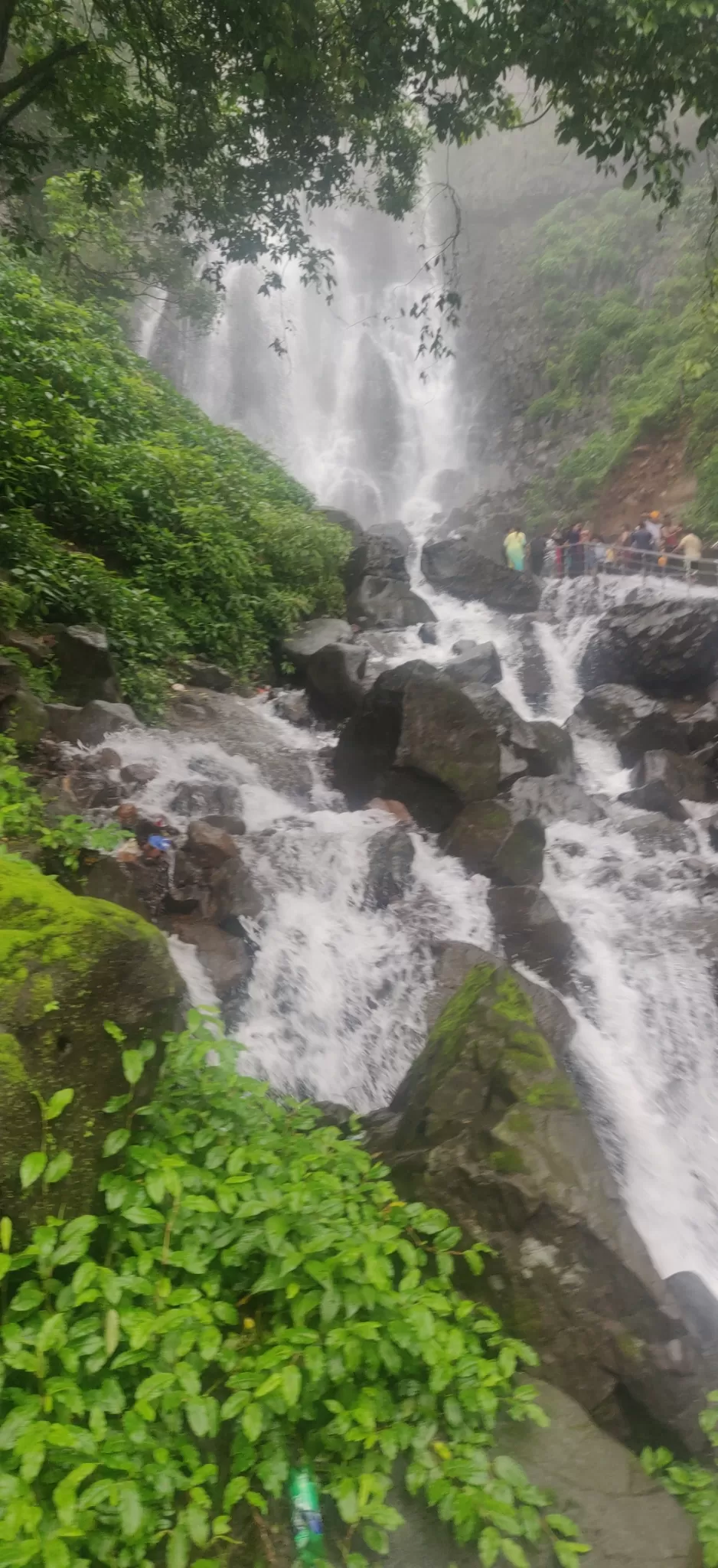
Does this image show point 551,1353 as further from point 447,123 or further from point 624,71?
point 447,123

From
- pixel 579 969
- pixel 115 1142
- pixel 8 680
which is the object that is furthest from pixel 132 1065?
pixel 579 969

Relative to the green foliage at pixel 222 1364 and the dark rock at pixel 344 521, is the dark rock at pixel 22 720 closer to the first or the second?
the green foliage at pixel 222 1364

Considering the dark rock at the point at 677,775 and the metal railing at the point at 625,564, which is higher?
the metal railing at the point at 625,564

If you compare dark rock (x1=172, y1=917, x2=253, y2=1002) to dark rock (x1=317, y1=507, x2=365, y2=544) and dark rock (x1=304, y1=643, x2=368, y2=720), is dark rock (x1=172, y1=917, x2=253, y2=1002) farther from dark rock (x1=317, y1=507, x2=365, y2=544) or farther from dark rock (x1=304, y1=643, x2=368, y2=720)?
dark rock (x1=317, y1=507, x2=365, y2=544)

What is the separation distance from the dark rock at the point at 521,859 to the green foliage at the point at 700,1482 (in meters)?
4.60

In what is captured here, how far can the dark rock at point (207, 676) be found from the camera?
9828 mm

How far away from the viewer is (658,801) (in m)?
9.14

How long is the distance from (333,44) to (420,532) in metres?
19.0

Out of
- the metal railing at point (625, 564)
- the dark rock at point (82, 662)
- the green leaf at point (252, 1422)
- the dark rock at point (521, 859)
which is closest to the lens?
the green leaf at point (252, 1422)

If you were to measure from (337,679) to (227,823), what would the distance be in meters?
3.39

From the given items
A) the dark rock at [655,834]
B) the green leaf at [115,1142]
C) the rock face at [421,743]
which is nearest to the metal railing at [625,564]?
the dark rock at [655,834]

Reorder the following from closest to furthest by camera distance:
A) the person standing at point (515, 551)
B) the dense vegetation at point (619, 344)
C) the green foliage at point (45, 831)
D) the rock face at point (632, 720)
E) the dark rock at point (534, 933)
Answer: the green foliage at point (45, 831) < the dark rock at point (534, 933) < the rock face at point (632, 720) < the person standing at point (515, 551) < the dense vegetation at point (619, 344)

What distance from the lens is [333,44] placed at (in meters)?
5.70

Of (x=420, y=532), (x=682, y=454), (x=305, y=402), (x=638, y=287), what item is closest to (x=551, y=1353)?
(x=682, y=454)
